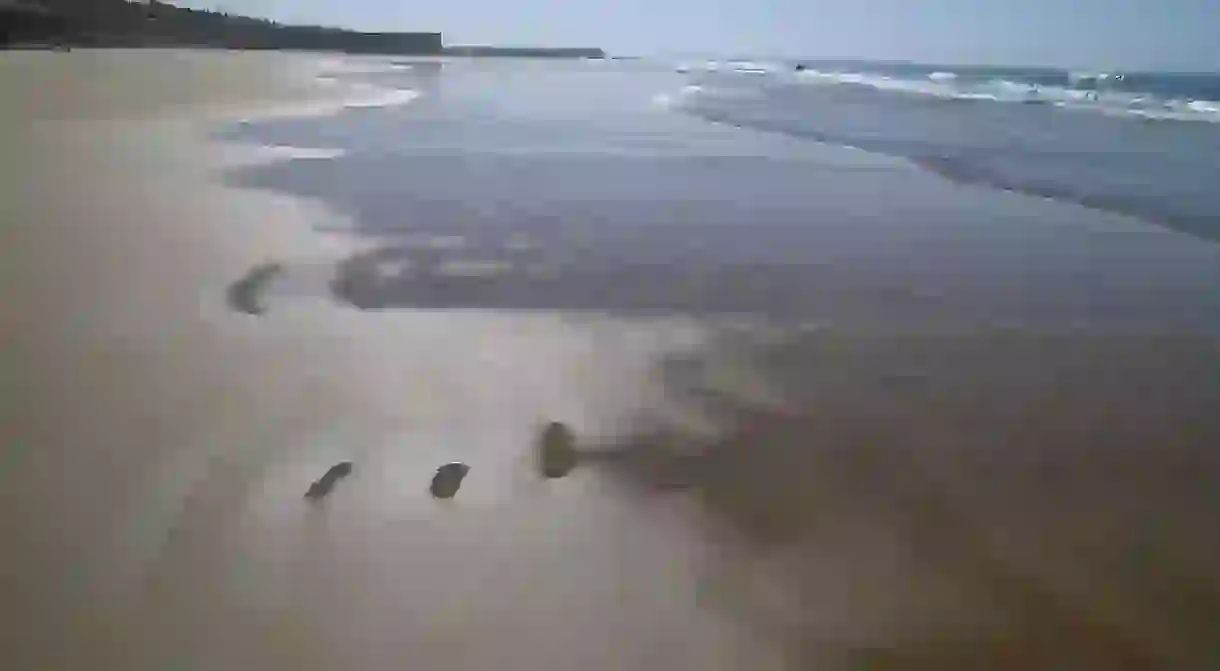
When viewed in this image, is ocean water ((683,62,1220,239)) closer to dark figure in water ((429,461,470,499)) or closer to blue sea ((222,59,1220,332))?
blue sea ((222,59,1220,332))

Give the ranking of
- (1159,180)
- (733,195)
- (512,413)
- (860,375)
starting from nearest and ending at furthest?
(512,413) → (860,375) → (733,195) → (1159,180)

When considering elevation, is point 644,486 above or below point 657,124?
below

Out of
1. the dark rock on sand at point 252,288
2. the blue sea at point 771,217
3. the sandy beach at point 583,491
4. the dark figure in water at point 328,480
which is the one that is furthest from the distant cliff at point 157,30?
the dark figure in water at point 328,480

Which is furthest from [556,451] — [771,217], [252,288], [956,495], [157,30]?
[157,30]

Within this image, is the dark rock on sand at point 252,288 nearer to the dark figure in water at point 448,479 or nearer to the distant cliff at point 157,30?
the dark figure in water at point 448,479

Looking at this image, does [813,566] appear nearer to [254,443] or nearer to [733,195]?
[254,443]

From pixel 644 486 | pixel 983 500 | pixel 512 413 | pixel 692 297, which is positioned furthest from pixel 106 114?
pixel 983 500
